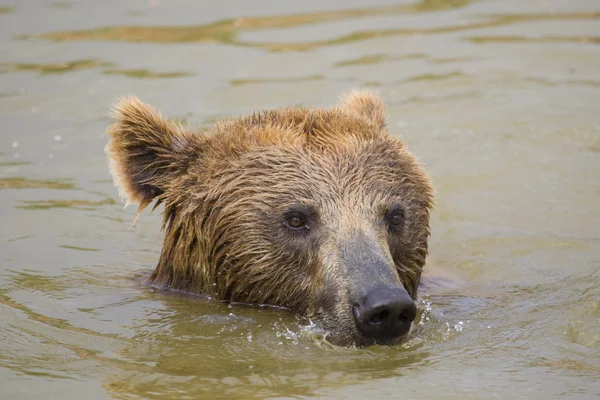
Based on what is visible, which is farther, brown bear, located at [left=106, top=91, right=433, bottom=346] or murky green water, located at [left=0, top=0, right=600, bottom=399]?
brown bear, located at [left=106, top=91, right=433, bottom=346]

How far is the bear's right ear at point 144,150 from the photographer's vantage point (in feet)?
26.0

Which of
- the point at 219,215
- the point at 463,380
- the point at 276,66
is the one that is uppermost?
the point at 276,66

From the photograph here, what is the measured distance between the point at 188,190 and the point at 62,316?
1.32 m

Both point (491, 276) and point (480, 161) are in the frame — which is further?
point (480, 161)

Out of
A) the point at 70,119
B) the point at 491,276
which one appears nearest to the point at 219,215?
the point at 491,276

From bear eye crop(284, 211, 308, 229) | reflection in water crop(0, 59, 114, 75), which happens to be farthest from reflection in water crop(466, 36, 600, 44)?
bear eye crop(284, 211, 308, 229)

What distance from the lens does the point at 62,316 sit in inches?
309

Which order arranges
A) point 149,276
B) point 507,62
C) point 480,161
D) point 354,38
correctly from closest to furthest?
1. point 149,276
2. point 480,161
3. point 507,62
4. point 354,38

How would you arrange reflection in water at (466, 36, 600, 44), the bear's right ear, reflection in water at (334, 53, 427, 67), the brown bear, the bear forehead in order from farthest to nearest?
reflection in water at (466, 36, 600, 44), reflection in water at (334, 53, 427, 67), the bear's right ear, the bear forehead, the brown bear

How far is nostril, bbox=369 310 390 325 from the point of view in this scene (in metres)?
6.62

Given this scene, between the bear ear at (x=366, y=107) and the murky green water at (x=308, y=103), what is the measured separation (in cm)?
145

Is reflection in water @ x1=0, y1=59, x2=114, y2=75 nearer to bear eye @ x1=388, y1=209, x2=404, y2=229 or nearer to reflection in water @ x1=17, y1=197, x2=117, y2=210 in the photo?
reflection in water @ x1=17, y1=197, x2=117, y2=210

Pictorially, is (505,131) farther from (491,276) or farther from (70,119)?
(70,119)

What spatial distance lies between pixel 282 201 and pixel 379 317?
4.06ft
